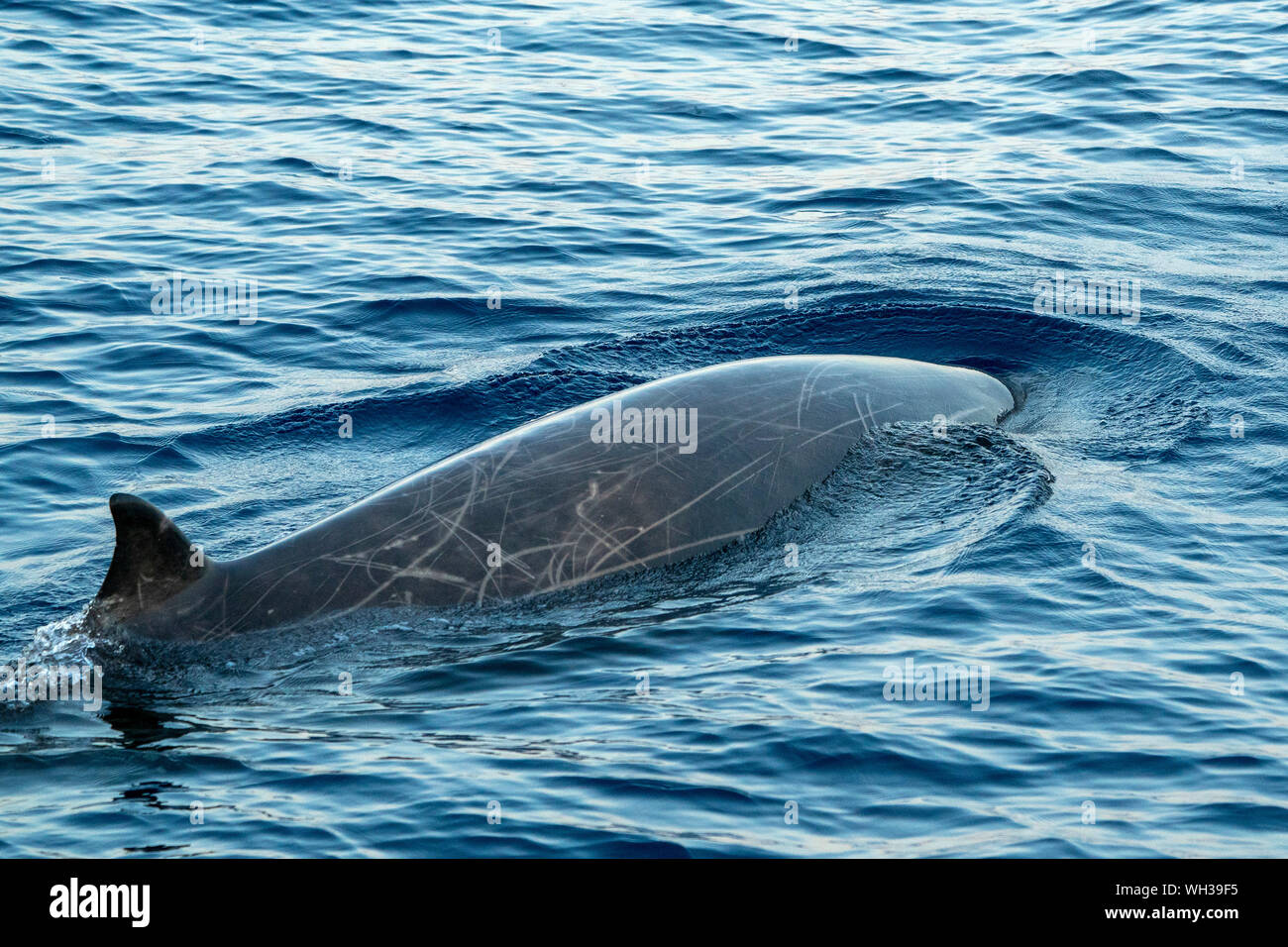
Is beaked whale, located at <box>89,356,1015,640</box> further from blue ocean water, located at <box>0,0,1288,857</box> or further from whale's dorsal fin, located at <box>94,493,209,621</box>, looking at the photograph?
blue ocean water, located at <box>0,0,1288,857</box>

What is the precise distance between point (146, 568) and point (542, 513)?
2.33 meters

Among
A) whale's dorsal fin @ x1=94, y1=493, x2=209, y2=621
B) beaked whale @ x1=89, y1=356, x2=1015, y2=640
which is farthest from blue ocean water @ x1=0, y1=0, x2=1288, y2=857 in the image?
whale's dorsal fin @ x1=94, y1=493, x2=209, y2=621

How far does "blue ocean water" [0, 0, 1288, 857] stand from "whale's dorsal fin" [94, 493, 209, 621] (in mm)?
354

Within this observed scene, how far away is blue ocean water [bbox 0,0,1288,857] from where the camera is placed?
753cm

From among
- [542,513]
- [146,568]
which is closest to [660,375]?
[542,513]

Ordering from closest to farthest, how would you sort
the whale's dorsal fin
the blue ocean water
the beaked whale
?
the blue ocean water, the whale's dorsal fin, the beaked whale

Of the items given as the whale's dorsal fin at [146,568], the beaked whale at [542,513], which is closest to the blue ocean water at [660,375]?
the beaked whale at [542,513]

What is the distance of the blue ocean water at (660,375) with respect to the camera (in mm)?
7531

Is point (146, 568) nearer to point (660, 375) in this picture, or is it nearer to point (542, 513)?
point (542, 513)

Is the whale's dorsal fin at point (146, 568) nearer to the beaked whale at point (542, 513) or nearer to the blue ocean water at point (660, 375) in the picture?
the beaked whale at point (542, 513)

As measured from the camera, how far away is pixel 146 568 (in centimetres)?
872
